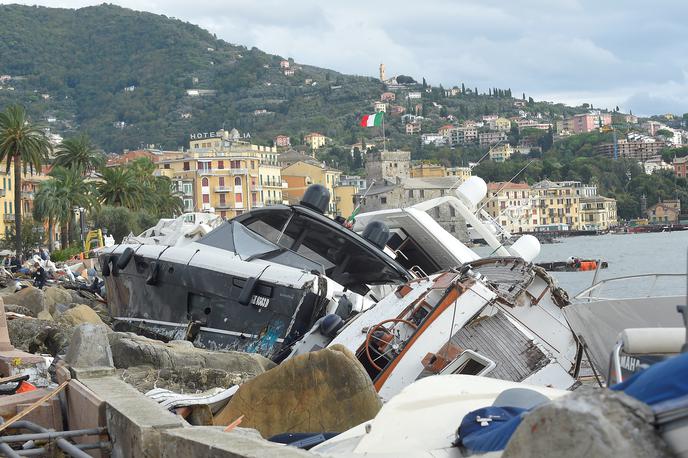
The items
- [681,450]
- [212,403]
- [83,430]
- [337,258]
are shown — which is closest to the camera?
[681,450]

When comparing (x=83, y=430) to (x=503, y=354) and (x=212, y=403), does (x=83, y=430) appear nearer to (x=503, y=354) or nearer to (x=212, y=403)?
(x=212, y=403)

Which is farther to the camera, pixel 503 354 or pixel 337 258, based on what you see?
pixel 337 258

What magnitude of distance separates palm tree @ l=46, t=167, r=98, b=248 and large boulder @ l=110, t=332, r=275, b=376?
59901 millimetres

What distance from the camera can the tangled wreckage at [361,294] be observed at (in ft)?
38.9

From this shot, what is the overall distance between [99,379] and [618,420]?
5.81m

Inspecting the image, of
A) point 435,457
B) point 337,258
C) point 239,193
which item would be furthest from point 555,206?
point 435,457

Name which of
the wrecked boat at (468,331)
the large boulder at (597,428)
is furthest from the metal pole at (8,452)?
the wrecked boat at (468,331)

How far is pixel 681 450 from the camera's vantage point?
3.09 metres

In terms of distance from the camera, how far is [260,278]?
1575cm

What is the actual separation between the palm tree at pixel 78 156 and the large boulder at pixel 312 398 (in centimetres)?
6955

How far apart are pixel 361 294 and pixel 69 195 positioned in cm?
5535

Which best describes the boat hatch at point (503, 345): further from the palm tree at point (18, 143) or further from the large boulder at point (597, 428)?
the palm tree at point (18, 143)

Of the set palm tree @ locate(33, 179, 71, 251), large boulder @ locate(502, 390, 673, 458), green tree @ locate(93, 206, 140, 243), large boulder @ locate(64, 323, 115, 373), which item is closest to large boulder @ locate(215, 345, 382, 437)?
large boulder @ locate(64, 323, 115, 373)

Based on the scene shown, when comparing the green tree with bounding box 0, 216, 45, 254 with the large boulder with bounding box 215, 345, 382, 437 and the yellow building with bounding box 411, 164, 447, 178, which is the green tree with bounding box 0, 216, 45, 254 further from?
the large boulder with bounding box 215, 345, 382, 437
